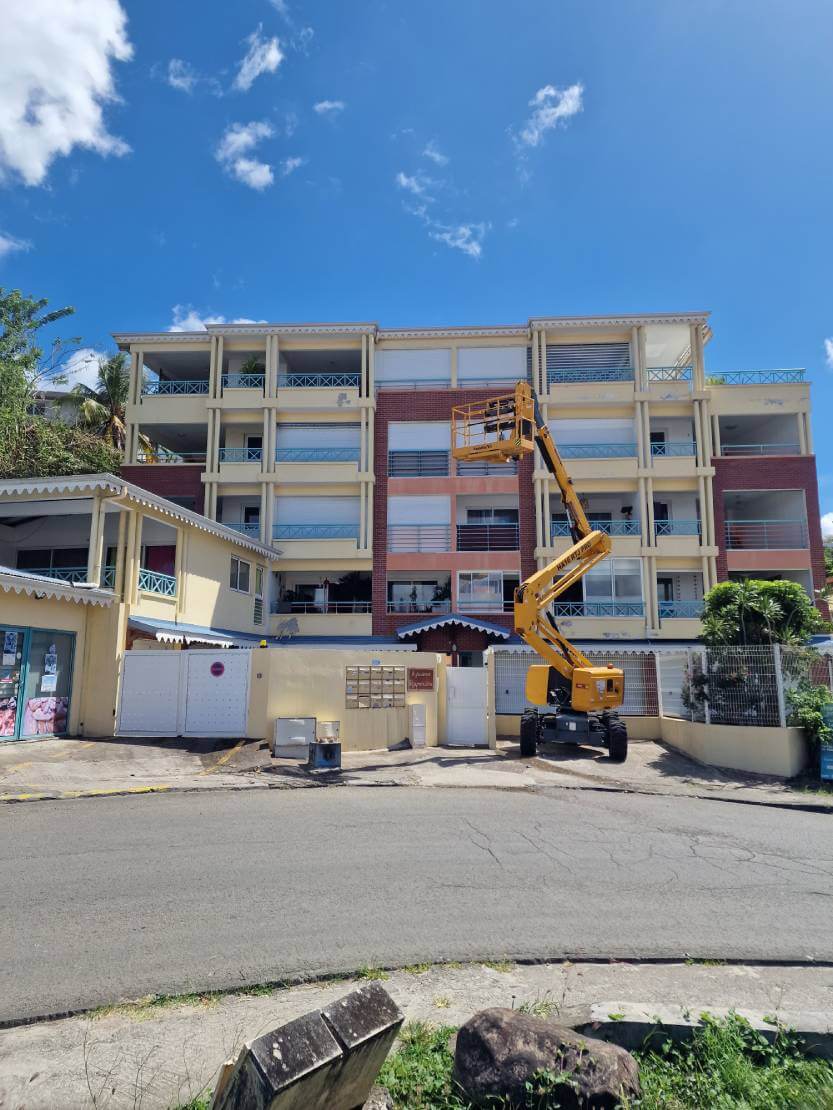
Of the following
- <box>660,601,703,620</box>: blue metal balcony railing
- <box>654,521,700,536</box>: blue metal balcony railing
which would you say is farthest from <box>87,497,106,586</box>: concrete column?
<box>654,521,700,536</box>: blue metal balcony railing

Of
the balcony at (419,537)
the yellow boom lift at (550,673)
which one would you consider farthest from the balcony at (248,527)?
the yellow boom lift at (550,673)

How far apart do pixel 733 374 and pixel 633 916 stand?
2878cm

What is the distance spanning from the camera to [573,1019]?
4051 millimetres

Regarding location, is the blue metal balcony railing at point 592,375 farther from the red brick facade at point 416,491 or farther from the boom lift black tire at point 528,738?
the boom lift black tire at point 528,738

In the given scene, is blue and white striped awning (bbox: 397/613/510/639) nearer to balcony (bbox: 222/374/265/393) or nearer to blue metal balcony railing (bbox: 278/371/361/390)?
blue metal balcony railing (bbox: 278/371/361/390)

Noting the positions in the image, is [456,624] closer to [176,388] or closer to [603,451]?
[603,451]

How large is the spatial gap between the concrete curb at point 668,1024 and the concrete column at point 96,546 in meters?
14.9

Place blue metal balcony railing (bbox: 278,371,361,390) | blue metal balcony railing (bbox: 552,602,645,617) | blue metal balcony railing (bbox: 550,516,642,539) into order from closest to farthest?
blue metal balcony railing (bbox: 552,602,645,617)
blue metal balcony railing (bbox: 550,516,642,539)
blue metal balcony railing (bbox: 278,371,361,390)

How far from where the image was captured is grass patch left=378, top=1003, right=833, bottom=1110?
330 centimetres

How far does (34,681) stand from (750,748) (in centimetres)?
1520

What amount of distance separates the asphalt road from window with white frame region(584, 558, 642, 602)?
18.4 m

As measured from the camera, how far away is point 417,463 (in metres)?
29.7

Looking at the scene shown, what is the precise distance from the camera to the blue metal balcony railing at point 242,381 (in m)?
29.8

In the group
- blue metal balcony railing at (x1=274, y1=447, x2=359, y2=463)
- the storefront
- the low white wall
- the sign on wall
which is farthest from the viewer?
blue metal balcony railing at (x1=274, y1=447, x2=359, y2=463)
